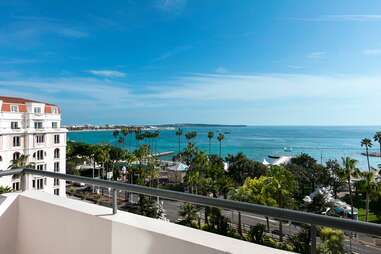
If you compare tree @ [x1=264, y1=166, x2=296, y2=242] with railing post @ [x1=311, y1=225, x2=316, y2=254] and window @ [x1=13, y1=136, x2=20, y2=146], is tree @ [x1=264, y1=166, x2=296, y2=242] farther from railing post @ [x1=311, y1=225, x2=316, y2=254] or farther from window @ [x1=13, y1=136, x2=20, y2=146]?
window @ [x1=13, y1=136, x2=20, y2=146]

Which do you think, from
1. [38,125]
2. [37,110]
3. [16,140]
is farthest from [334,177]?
[16,140]

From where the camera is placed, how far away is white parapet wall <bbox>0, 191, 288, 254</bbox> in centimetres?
135

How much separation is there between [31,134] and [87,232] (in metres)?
26.3

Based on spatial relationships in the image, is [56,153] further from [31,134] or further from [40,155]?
[31,134]

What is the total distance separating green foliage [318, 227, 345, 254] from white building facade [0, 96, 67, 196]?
24.1 m

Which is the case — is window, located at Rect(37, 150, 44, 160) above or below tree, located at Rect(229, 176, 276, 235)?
above

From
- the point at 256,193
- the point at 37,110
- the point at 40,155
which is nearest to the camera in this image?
the point at 256,193

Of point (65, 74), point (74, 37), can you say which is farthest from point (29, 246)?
point (65, 74)

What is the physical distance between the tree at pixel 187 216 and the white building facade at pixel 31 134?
2327 cm

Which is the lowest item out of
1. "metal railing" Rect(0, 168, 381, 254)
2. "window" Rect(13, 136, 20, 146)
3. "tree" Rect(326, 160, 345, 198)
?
"tree" Rect(326, 160, 345, 198)

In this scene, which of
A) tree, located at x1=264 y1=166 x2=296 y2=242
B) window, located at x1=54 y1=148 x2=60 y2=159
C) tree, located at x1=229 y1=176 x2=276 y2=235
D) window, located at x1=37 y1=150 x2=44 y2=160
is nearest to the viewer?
tree, located at x1=229 y1=176 x2=276 y2=235

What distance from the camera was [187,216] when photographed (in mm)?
1669

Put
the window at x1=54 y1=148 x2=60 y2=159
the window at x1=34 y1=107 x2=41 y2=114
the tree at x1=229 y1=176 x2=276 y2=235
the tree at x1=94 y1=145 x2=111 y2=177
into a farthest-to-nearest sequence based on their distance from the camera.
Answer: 1. the tree at x1=94 y1=145 x2=111 y2=177
2. the window at x1=54 y1=148 x2=60 y2=159
3. the window at x1=34 y1=107 x2=41 y2=114
4. the tree at x1=229 y1=176 x2=276 y2=235

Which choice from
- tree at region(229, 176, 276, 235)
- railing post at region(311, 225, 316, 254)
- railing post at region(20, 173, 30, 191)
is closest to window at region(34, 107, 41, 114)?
tree at region(229, 176, 276, 235)
